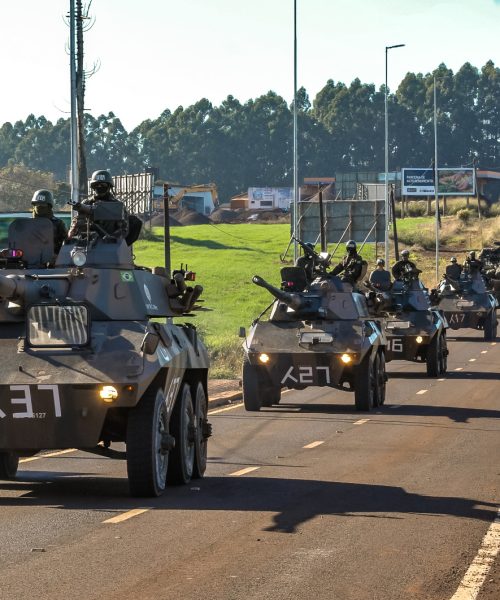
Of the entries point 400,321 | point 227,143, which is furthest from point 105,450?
point 227,143

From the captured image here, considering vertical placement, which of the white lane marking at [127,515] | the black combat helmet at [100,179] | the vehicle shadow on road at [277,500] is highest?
the black combat helmet at [100,179]

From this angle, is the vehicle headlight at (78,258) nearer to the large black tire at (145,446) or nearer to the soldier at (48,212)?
the soldier at (48,212)

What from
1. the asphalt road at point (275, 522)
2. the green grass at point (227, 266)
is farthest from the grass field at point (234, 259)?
the asphalt road at point (275, 522)

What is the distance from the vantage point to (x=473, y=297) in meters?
48.1

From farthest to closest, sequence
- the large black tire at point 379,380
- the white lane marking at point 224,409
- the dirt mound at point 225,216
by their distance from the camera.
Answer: the dirt mound at point 225,216
the large black tire at point 379,380
the white lane marking at point 224,409

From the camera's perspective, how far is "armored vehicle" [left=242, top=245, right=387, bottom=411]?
24.5 metres

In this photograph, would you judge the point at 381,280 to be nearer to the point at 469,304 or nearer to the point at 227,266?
the point at 469,304

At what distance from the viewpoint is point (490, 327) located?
159ft

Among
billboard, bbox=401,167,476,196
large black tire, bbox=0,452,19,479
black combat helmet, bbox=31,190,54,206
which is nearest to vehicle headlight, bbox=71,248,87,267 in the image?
black combat helmet, bbox=31,190,54,206

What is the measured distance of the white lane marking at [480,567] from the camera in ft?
29.2

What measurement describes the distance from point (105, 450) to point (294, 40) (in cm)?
3542

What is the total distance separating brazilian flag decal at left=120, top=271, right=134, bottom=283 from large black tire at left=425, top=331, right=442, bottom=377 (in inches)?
730

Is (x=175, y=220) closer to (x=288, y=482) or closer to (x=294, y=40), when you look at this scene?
(x=294, y=40)

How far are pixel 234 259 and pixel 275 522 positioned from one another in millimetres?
74399
